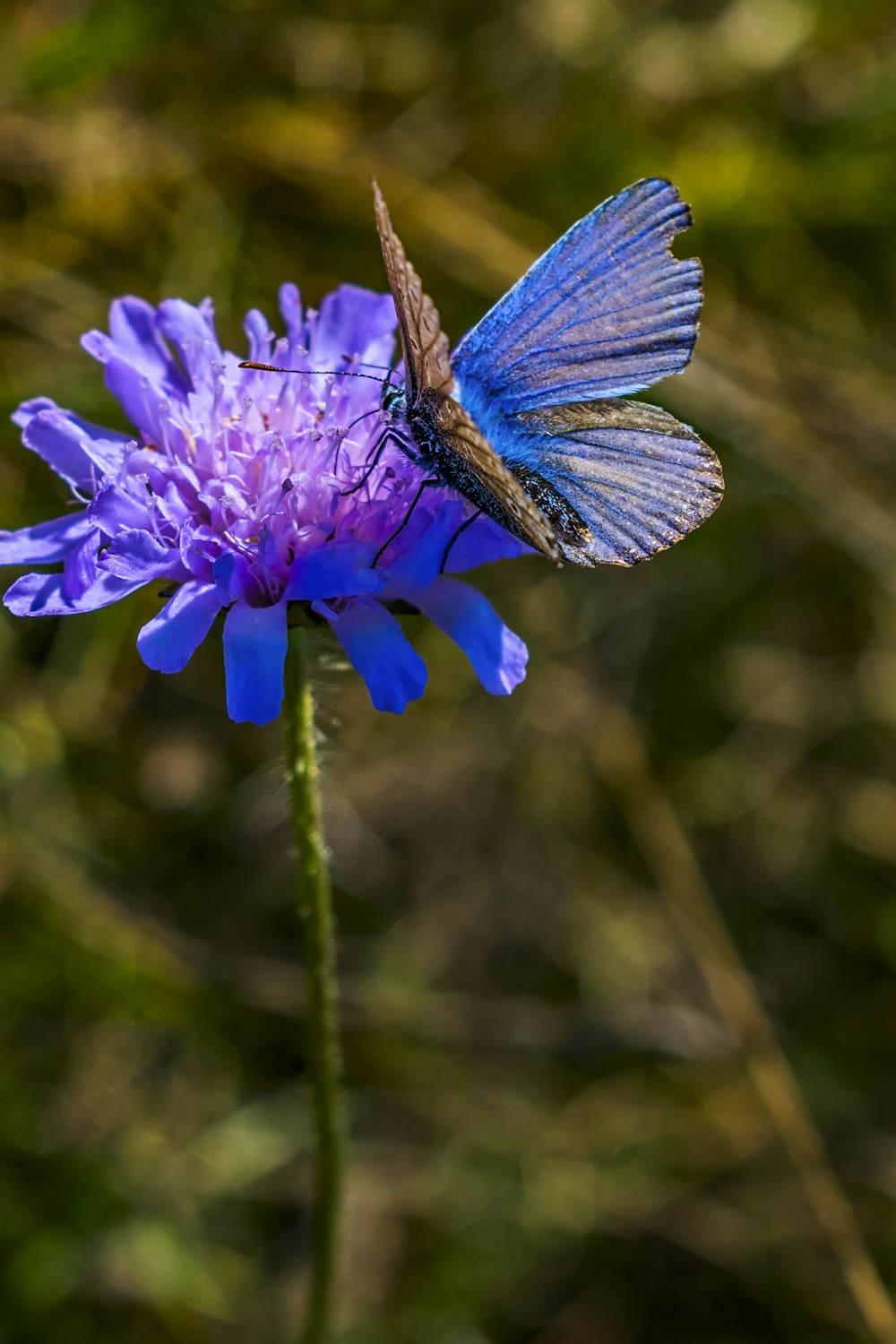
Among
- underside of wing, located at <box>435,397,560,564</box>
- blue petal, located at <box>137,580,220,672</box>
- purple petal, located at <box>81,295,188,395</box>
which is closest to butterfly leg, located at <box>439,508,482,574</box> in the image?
underside of wing, located at <box>435,397,560,564</box>

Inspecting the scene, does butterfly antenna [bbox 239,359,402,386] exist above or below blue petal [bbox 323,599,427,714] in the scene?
above

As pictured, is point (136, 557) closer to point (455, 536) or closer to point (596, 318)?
point (455, 536)

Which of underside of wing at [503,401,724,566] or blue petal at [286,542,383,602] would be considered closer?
blue petal at [286,542,383,602]

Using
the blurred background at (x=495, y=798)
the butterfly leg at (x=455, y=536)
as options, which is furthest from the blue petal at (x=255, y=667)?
the blurred background at (x=495, y=798)

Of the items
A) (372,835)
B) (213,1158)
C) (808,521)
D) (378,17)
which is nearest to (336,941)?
(372,835)

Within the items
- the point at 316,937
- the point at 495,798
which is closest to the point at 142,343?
the point at 316,937

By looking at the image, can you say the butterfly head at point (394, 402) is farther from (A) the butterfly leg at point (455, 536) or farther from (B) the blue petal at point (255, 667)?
(B) the blue petal at point (255, 667)

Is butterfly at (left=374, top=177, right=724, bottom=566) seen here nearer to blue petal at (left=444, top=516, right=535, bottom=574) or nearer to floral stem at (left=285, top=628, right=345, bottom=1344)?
blue petal at (left=444, top=516, right=535, bottom=574)
